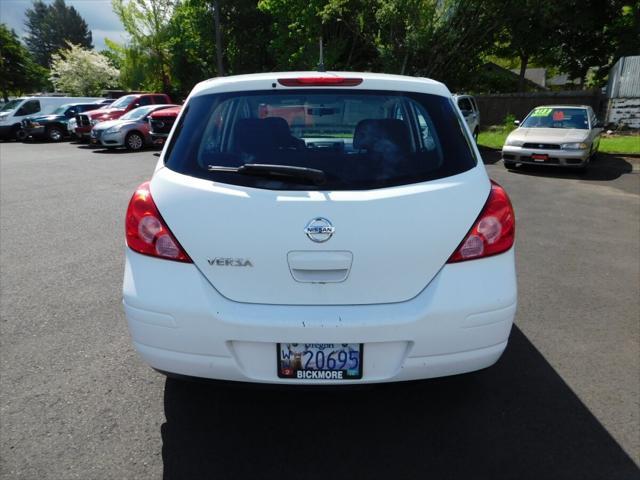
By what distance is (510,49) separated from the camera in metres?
28.2

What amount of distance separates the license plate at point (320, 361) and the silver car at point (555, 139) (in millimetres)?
10342

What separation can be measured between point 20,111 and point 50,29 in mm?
93137

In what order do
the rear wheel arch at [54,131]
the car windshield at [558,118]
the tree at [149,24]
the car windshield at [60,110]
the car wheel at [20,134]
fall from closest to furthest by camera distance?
the car windshield at [558,118] → the rear wheel arch at [54,131] → the car windshield at [60,110] → the car wheel at [20,134] → the tree at [149,24]

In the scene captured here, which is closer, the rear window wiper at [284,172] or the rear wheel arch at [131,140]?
the rear window wiper at [284,172]

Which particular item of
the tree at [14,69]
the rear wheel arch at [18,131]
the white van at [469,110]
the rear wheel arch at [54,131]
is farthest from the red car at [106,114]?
the tree at [14,69]

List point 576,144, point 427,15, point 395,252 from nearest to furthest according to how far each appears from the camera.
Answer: point 395,252 → point 576,144 → point 427,15

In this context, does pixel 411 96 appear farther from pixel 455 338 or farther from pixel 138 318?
pixel 138 318

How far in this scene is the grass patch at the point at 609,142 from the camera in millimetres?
14328

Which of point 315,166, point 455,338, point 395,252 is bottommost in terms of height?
point 455,338

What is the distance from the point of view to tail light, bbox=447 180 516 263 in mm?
2240

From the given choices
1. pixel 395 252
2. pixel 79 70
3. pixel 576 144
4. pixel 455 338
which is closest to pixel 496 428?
pixel 455 338

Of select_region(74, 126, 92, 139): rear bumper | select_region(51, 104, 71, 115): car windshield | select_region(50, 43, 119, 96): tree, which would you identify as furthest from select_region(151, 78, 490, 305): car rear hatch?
select_region(50, 43, 119, 96): tree

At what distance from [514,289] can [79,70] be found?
5192 centimetres

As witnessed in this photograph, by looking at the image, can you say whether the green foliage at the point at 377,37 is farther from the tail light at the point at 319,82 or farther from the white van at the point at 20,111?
the tail light at the point at 319,82
